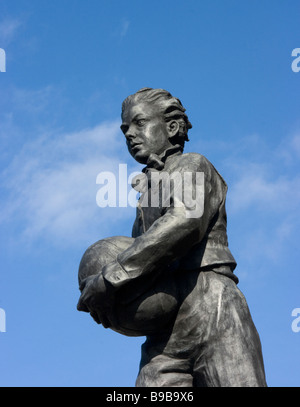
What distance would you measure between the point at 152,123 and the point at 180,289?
65.7 inches

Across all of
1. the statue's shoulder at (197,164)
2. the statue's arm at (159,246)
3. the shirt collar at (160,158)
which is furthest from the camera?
the shirt collar at (160,158)

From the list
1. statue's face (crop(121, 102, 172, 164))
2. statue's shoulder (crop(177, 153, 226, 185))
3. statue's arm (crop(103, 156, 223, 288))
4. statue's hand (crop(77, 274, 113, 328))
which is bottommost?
statue's hand (crop(77, 274, 113, 328))

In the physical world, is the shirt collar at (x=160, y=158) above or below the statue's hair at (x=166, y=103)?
below

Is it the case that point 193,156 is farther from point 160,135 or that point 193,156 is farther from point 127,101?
point 127,101

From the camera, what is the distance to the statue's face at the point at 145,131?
299 inches

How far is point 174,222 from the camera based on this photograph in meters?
6.61

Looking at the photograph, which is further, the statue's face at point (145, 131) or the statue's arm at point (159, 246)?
the statue's face at point (145, 131)

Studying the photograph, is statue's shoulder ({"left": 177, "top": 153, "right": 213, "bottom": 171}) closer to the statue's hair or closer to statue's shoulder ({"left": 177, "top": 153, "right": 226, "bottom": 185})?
statue's shoulder ({"left": 177, "top": 153, "right": 226, "bottom": 185})

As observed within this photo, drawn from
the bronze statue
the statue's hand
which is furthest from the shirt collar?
the statue's hand

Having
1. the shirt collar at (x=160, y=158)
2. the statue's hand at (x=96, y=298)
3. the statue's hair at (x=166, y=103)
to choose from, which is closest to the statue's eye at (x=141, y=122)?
the statue's hair at (x=166, y=103)

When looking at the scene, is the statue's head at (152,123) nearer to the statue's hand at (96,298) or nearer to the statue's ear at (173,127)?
the statue's ear at (173,127)

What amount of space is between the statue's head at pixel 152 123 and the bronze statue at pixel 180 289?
38 centimetres

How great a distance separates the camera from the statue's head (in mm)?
7613
